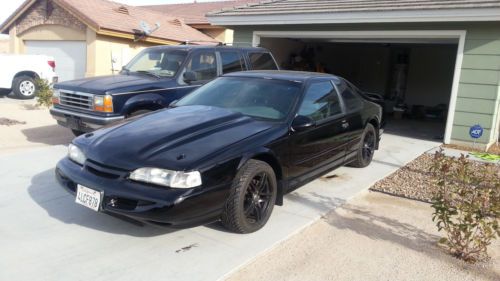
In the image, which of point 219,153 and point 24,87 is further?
point 24,87

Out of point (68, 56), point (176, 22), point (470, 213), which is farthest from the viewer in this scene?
point (176, 22)

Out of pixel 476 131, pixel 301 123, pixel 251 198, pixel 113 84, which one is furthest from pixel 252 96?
pixel 476 131

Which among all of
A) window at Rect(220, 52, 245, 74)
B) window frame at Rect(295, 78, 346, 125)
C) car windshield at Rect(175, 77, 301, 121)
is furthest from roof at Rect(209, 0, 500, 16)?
car windshield at Rect(175, 77, 301, 121)

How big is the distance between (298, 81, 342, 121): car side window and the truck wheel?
11682 mm

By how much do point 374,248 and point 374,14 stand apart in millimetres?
6437

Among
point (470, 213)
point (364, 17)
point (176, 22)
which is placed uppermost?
point (176, 22)

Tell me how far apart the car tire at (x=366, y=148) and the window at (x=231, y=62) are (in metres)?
2.60

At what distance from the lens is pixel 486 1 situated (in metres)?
7.97

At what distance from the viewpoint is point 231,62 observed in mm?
7762

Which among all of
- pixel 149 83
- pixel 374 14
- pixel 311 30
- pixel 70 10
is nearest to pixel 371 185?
pixel 149 83

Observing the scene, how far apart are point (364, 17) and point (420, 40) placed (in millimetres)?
2468

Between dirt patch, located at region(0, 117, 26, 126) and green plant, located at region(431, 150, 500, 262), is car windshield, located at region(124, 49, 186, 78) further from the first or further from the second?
green plant, located at region(431, 150, 500, 262)

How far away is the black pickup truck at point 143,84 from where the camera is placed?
6.34m

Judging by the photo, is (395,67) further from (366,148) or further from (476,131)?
(366,148)
